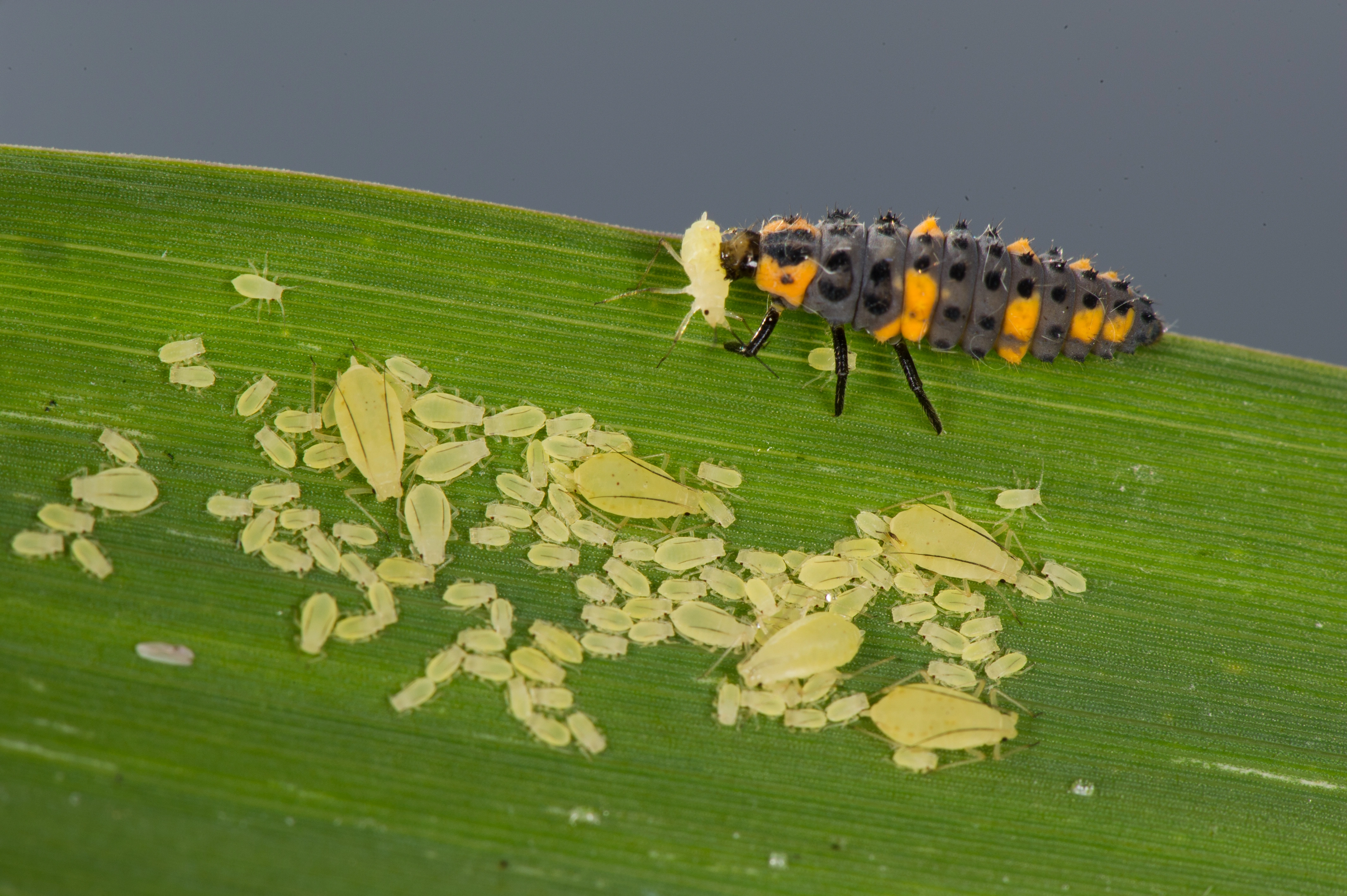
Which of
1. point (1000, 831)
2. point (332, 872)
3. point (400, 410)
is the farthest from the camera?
point (400, 410)

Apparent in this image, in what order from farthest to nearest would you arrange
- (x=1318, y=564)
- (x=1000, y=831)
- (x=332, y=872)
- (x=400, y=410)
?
1. (x=1318, y=564)
2. (x=400, y=410)
3. (x=1000, y=831)
4. (x=332, y=872)

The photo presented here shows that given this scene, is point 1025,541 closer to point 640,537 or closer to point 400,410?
point 640,537

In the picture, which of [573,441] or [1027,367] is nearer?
[573,441]

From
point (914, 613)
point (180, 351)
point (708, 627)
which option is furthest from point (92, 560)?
point (914, 613)

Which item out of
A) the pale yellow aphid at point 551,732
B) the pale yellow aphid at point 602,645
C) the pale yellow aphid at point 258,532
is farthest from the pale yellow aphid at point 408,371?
the pale yellow aphid at point 551,732

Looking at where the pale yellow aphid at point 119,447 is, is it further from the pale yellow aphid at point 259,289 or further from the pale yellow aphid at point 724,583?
the pale yellow aphid at point 724,583

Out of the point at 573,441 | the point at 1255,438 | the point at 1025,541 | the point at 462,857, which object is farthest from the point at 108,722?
the point at 1255,438

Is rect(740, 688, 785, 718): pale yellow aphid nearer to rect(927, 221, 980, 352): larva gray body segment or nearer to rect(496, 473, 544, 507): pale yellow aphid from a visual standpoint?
rect(496, 473, 544, 507): pale yellow aphid
